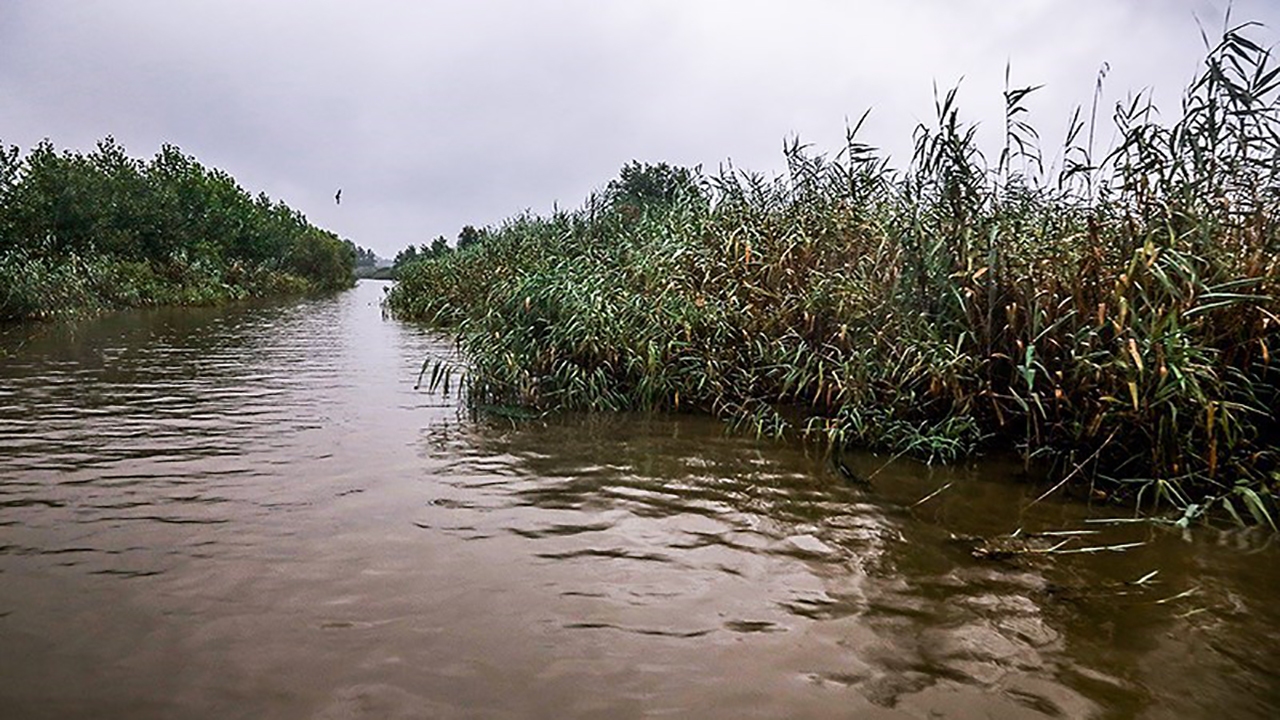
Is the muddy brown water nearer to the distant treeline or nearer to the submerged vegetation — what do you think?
the submerged vegetation

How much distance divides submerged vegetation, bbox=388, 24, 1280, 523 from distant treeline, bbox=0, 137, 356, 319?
13.1m

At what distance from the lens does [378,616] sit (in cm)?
298

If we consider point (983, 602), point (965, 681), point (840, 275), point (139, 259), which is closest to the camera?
point (965, 681)

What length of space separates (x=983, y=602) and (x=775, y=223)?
5.15m

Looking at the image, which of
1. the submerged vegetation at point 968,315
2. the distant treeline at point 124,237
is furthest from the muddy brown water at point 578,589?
the distant treeline at point 124,237

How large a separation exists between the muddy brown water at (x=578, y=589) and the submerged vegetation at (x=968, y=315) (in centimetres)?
55

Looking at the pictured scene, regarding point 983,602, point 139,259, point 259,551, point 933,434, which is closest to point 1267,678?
point 983,602

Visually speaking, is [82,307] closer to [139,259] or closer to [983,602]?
[139,259]

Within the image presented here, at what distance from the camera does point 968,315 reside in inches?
208

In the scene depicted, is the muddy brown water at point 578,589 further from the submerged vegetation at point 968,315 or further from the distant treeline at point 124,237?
the distant treeline at point 124,237

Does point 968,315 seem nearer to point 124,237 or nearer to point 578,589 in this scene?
point 578,589

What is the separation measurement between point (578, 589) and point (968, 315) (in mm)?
3288

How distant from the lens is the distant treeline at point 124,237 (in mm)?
16844

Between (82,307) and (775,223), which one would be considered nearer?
(775,223)
